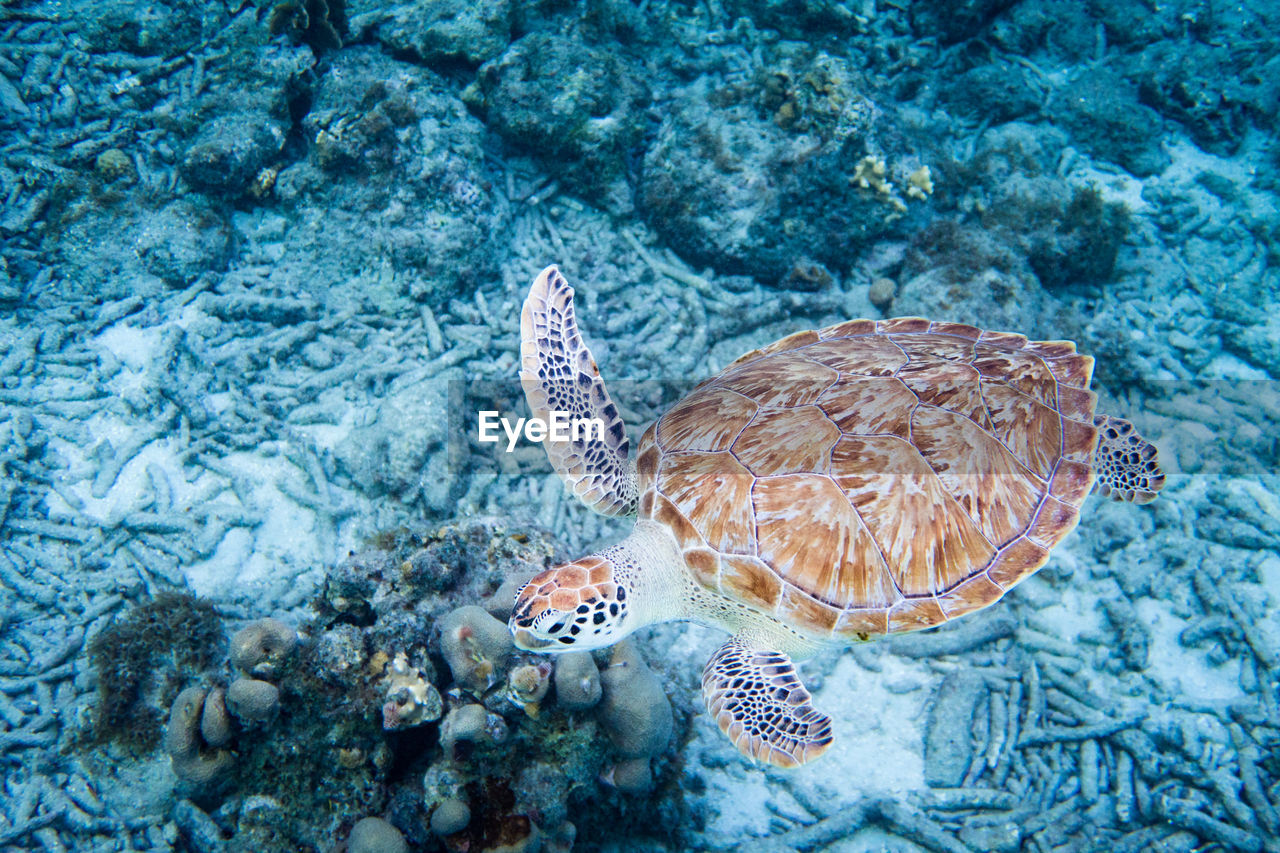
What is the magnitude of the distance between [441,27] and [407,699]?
185 inches

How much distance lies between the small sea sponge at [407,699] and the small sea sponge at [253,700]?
0.49 metres

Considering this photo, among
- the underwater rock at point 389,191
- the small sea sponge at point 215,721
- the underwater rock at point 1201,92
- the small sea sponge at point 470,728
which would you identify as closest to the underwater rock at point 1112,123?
the underwater rock at point 1201,92

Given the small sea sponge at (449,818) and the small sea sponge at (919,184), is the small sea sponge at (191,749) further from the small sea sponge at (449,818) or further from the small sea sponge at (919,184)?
the small sea sponge at (919,184)

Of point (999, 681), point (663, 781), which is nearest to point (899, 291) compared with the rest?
point (999, 681)

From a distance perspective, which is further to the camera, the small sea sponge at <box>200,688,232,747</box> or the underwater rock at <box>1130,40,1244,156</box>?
the underwater rock at <box>1130,40,1244,156</box>

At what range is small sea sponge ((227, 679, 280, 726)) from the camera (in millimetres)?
2223

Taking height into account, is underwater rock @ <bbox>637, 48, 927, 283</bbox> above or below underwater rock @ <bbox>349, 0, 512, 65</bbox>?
below

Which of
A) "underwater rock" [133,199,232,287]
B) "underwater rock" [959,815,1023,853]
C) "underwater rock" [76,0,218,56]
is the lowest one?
"underwater rock" [959,815,1023,853]

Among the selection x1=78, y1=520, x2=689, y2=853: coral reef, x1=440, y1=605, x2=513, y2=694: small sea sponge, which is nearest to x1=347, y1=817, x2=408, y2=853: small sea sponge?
x1=78, y1=520, x2=689, y2=853: coral reef

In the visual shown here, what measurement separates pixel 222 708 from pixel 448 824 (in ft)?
3.73

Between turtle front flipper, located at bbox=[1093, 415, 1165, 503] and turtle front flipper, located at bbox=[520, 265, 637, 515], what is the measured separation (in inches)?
98.9

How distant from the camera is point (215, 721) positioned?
2.32m

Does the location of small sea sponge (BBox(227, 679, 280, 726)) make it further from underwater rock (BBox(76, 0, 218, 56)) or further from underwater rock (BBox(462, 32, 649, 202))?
underwater rock (BBox(76, 0, 218, 56))

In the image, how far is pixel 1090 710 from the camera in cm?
300
